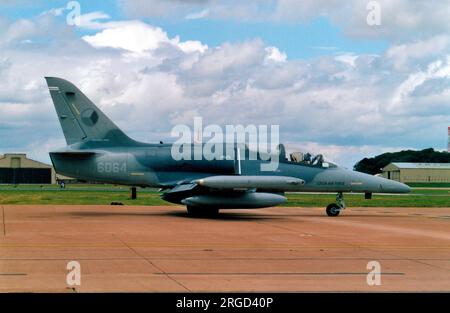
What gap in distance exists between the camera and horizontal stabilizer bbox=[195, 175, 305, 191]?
2384cm

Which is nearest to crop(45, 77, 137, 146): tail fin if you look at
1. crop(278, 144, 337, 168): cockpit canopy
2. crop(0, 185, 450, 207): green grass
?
crop(278, 144, 337, 168): cockpit canopy

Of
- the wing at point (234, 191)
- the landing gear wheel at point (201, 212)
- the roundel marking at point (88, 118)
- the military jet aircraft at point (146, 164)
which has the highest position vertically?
the roundel marking at point (88, 118)

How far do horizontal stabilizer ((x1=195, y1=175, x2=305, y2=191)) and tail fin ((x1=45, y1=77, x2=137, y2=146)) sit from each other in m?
4.57

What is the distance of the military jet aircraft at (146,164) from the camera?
25.2 m

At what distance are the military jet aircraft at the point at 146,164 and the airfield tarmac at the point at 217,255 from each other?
214 centimetres

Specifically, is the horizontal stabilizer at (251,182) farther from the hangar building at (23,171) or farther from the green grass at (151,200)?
the hangar building at (23,171)

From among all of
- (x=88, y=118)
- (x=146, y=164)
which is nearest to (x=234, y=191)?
(x=146, y=164)

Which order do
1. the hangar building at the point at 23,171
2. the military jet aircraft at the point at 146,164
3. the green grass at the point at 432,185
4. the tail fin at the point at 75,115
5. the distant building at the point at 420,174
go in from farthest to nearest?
the hangar building at the point at 23,171 → the distant building at the point at 420,174 → the green grass at the point at 432,185 → the tail fin at the point at 75,115 → the military jet aircraft at the point at 146,164

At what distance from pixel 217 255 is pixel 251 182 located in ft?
34.5

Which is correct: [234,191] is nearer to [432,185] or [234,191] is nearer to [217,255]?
[217,255]

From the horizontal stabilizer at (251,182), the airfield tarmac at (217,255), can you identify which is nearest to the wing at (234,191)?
the horizontal stabilizer at (251,182)

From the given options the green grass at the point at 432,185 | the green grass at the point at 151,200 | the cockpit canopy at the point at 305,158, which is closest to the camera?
the cockpit canopy at the point at 305,158
